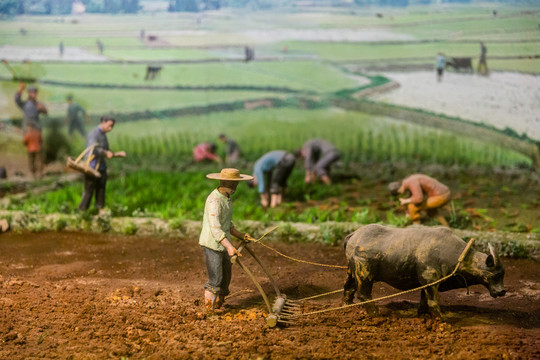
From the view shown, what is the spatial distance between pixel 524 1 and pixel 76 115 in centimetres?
1001

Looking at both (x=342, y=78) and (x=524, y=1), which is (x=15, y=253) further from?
(x=524, y=1)

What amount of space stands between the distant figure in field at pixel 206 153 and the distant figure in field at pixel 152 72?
96.5 inches

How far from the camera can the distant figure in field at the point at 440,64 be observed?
13453mm

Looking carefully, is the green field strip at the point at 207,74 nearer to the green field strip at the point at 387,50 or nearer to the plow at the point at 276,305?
the green field strip at the point at 387,50

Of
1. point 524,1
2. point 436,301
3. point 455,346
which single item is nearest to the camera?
point 455,346

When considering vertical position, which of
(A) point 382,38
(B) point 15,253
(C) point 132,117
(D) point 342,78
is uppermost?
(A) point 382,38

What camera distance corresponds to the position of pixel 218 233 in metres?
5.62

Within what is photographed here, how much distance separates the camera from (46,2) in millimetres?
14906

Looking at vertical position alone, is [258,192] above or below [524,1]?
below

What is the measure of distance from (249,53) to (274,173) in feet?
18.6

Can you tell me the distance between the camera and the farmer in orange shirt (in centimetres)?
1302

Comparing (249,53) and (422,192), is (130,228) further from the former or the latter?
(249,53)

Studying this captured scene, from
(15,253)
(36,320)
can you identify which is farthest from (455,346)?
(15,253)

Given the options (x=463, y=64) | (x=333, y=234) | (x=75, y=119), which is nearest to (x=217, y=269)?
(x=333, y=234)
